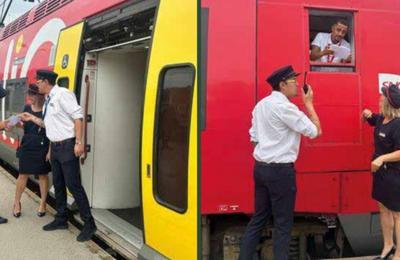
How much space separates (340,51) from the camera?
4066mm

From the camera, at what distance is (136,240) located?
5.07 m

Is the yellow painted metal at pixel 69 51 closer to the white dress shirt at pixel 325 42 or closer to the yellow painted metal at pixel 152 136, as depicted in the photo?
the yellow painted metal at pixel 152 136

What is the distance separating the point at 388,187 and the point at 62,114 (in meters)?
3.42

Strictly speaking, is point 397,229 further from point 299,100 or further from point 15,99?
point 15,99

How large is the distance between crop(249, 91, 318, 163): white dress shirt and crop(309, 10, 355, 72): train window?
0.60m

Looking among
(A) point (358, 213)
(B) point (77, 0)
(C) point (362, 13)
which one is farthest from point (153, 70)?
(B) point (77, 0)

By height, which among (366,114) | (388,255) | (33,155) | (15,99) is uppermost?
(15,99)

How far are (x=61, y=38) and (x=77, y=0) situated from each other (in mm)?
531

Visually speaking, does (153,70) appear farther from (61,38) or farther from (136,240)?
(61,38)

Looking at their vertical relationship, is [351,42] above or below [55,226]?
above

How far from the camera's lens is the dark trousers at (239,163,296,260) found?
3.63 m

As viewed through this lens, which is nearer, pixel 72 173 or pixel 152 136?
pixel 152 136

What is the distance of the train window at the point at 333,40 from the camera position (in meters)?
4.02

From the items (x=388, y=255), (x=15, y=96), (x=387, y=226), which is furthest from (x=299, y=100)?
(x=15, y=96)
